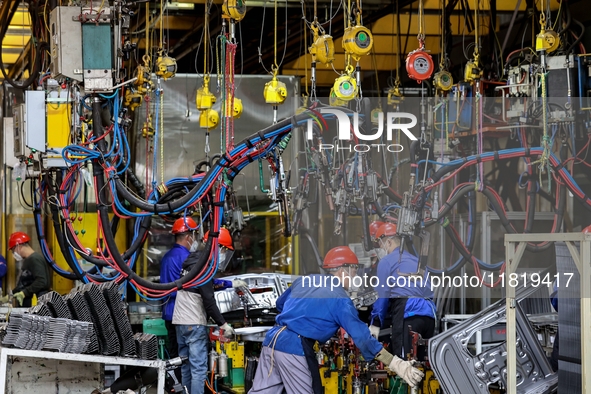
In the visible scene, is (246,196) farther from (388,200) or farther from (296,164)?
(388,200)

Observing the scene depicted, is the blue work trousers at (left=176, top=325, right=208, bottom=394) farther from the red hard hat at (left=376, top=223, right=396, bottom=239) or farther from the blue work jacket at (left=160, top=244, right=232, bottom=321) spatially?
the red hard hat at (left=376, top=223, right=396, bottom=239)

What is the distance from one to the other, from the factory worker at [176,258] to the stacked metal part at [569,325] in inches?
156

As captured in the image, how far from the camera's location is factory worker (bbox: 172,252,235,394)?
845 cm

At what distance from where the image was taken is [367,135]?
348 inches

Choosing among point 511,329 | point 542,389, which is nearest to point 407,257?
point 542,389

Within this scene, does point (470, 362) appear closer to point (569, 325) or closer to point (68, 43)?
point (569, 325)

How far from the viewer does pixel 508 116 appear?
8945 millimetres

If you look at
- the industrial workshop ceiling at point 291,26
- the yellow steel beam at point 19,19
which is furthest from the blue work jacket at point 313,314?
the yellow steel beam at point 19,19

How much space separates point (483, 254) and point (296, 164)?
7.54ft

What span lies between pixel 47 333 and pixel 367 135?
3.79 m

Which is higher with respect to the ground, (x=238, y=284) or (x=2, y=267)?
(x=2, y=267)

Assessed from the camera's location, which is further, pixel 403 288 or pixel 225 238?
pixel 225 238

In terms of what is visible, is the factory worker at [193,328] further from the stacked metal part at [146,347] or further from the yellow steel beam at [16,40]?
the yellow steel beam at [16,40]

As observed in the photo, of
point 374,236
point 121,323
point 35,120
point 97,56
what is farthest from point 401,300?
point 35,120
